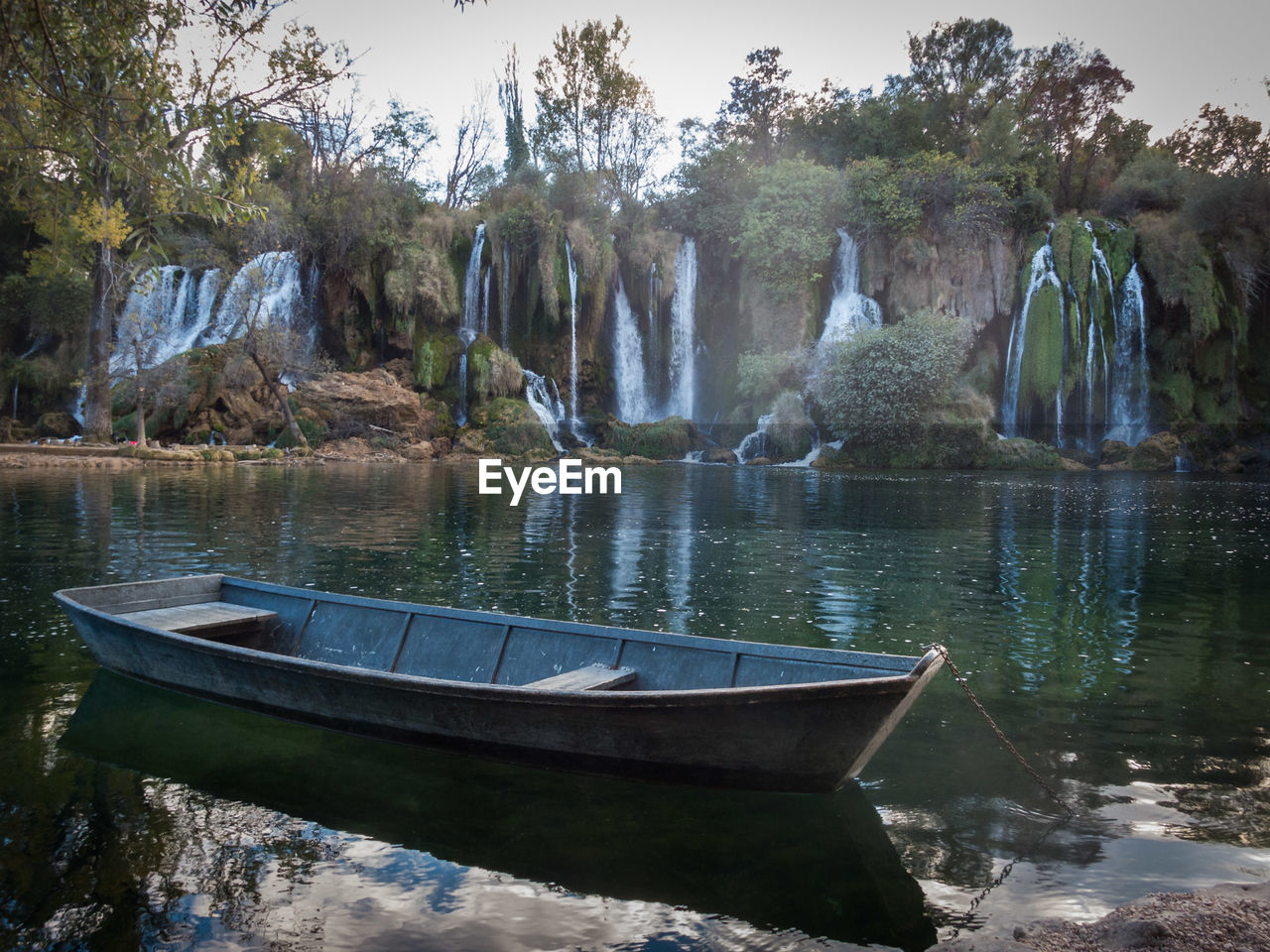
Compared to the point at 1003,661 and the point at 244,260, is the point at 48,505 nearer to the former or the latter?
the point at 1003,661

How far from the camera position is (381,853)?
14.5 ft

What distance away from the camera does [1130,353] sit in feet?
119

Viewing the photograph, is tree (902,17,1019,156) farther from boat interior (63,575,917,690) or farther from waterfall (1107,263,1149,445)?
boat interior (63,575,917,690)

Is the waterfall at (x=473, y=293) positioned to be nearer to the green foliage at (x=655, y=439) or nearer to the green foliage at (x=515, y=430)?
the green foliage at (x=515, y=430)

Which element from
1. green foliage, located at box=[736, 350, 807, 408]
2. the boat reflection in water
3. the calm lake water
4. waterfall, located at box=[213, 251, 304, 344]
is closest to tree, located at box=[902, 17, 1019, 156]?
green foliage, located at box=[736, 350, 807, 408]

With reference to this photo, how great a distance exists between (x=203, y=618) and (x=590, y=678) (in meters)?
3.73

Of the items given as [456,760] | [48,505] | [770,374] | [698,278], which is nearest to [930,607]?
[456,760]

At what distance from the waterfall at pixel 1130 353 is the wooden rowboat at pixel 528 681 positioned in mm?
36861

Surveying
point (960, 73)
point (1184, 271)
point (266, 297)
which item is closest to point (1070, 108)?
point (960, 73)

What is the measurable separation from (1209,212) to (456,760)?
4170 centimetres

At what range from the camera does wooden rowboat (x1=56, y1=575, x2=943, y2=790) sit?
4.49 m

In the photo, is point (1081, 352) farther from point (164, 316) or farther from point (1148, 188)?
point (164, 316)

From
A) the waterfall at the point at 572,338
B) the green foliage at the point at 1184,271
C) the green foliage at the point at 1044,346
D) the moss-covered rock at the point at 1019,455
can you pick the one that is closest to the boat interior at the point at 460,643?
the waterfall at the point at 572,338

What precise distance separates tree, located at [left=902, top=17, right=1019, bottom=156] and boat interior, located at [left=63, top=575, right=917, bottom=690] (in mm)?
45332
